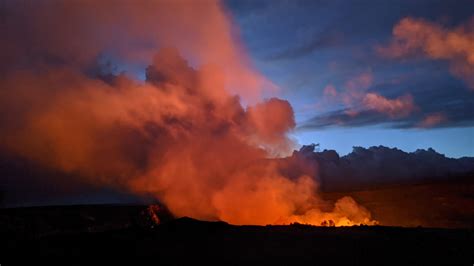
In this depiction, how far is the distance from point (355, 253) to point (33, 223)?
5655 centimetres

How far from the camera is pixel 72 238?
1446 inches

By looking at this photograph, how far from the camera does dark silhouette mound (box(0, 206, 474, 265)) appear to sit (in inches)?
1081

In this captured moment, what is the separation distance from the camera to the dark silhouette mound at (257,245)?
27.5 metres

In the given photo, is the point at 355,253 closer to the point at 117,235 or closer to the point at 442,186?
the point at 117,235

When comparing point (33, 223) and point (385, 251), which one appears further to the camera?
point (33, 223)

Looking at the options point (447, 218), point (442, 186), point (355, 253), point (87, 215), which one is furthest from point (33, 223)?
point (442, 186)

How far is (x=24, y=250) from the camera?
32.7 meters

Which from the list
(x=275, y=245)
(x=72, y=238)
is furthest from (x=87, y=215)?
(x=275, y=245)

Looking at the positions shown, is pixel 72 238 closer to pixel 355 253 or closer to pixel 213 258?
pixel 213 258

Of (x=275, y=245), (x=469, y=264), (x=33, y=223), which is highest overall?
(x=33, y=223)

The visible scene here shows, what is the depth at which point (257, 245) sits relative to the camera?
31703 millimetres

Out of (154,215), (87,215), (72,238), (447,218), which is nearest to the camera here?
(72,238)

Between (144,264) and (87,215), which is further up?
(87,215)

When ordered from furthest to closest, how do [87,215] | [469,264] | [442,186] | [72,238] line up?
[442,186], [87,215], [72,238], [469,264]
